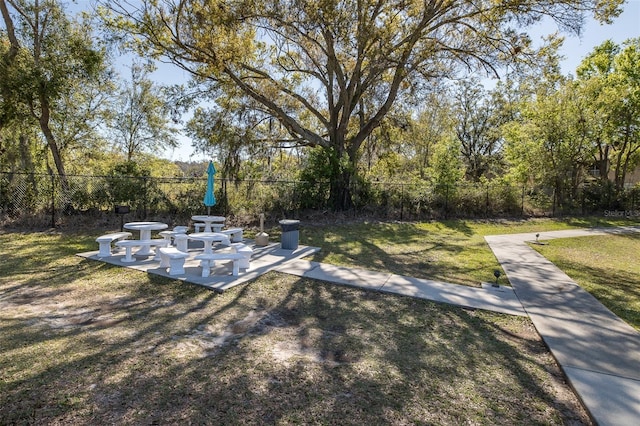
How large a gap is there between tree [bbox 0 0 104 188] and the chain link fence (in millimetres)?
A: 818

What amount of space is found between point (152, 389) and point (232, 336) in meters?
1.11

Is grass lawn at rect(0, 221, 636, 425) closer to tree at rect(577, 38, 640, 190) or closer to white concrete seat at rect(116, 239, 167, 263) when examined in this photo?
white concrete seat at rect(116, 239, 167, 263)

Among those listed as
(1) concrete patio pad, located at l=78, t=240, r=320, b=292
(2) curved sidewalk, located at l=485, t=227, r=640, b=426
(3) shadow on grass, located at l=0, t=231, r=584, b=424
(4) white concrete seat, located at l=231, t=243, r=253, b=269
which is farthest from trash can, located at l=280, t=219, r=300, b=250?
(2) curved sidewalk, located at l=485, t=227, r=640, b=426

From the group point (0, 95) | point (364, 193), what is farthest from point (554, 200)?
point (0, 95)

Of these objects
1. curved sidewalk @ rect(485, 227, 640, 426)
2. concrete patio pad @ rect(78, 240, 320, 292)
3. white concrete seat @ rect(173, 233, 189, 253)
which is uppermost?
white concrete seat @ rect(173, 233, 189, 253)

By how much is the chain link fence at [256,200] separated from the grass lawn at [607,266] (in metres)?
5.09

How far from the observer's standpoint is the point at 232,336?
3654 mm

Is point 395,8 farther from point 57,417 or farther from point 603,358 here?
point 57,417

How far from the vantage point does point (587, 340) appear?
3756 mm

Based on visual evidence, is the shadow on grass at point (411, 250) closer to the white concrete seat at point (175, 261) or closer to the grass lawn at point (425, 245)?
the grass lawn at point (425, 245)

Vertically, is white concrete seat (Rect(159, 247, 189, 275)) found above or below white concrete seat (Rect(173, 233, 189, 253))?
below

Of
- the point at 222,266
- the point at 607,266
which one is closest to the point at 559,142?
the point at 607,266

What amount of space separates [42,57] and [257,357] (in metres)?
12.3

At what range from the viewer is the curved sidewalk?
8.76ft
